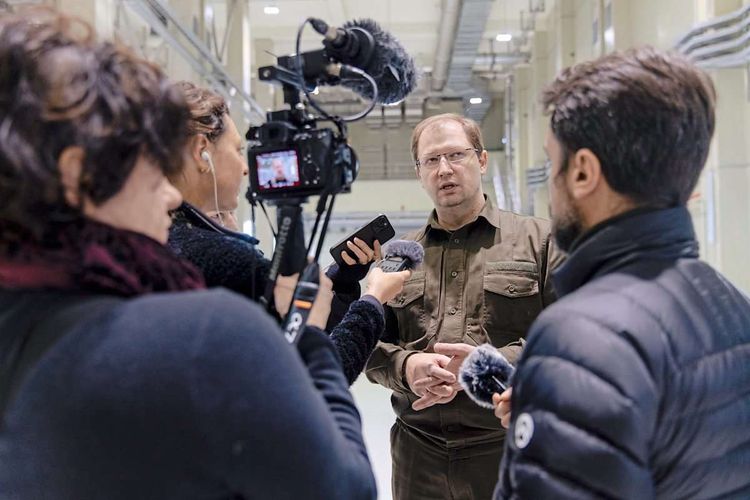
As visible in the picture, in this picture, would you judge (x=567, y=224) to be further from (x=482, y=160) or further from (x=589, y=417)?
(x=482, y=160)

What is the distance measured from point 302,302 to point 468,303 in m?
1.03

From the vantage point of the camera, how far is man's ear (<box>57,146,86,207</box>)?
72 cm

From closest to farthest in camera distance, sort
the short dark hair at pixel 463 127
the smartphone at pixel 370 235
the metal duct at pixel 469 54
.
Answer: the smartphone at pixel 370 235 < the short dark hair at pixel 463 127 < the metal duct at pixel 469 54

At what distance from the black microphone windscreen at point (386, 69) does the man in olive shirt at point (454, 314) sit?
0.70 meters

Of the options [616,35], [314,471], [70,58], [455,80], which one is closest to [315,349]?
[314,471]

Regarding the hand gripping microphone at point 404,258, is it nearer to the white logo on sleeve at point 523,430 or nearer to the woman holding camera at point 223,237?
the woman holding camera at point 223,237

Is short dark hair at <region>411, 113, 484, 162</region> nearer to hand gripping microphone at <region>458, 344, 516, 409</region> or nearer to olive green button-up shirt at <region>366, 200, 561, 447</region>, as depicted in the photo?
olive green button-up shirt at <region>366, 200, 561, 447</region>

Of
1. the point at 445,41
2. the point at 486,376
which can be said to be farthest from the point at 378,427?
the point at 445,41

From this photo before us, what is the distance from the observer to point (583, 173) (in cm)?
97

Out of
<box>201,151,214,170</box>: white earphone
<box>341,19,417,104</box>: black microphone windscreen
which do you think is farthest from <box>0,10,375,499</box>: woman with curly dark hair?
<box>201,151,214,170</box>: white earphone

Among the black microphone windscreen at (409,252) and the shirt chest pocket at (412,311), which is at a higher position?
the black microphone windscreen at (409,252)

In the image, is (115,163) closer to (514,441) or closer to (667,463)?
(514,441)

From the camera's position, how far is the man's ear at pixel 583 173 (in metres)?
0.95

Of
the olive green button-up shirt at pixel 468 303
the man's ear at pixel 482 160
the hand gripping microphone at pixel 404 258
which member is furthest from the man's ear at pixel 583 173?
the man's ear at pixel 482 160
